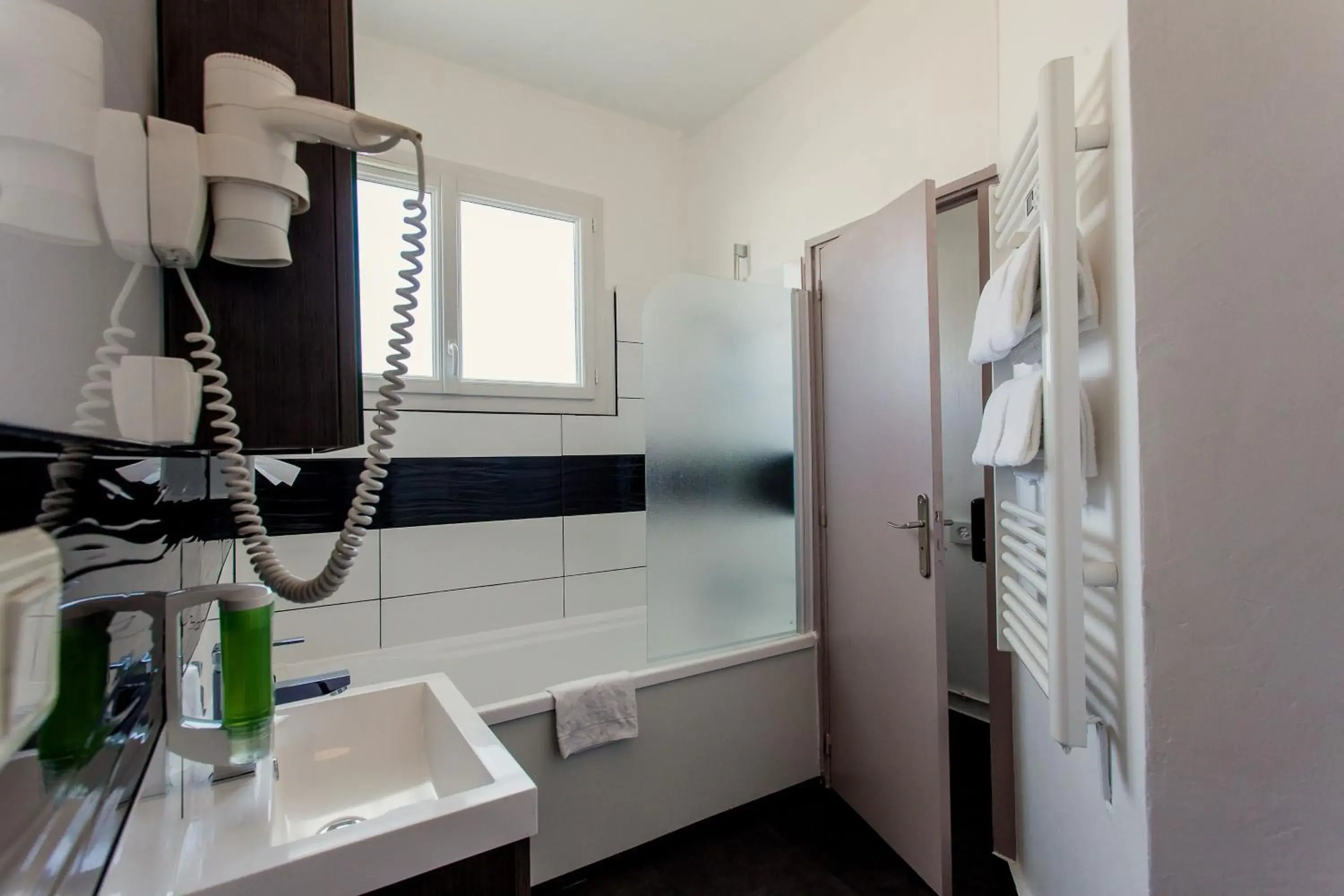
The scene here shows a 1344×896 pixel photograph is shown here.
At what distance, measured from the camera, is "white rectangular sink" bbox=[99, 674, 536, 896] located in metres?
0.73

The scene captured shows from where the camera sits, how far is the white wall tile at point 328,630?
2.11 meters

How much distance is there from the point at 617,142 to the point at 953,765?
9.88 ft

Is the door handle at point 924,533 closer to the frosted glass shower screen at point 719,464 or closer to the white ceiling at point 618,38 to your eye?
the frosted glass shower screen at point 719,464

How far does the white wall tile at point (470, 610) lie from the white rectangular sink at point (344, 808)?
1.02m

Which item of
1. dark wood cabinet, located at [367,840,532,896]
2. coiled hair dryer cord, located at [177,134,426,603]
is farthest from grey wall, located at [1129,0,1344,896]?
coiled hair dryer cord, located at [177,134,426,603]

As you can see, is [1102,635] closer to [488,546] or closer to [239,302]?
[239,302]

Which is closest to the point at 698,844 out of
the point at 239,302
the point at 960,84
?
the point at 239,302

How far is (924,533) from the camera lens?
1772mm

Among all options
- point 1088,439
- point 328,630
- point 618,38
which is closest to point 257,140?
point 1088,439

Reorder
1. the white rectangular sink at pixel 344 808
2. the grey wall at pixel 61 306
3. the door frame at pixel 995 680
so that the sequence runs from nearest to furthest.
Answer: the grey wall at pixel 61 306 → the white rectangular sink at pixel 344 808 → the door frame at pixel 995 680

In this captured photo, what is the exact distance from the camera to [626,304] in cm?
282

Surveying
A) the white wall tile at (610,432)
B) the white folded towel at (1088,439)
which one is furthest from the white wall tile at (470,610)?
the white folded towel at (1088,439)

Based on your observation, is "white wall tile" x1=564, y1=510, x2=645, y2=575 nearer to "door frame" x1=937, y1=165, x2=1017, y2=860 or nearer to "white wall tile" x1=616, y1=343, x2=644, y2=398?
"white wall tile" x1=616, y1=343, x2=644, y2=398

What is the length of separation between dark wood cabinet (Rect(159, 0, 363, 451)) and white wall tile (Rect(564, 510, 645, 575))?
193 centimetres
